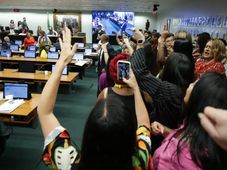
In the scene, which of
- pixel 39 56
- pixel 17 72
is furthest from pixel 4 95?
pixel 39 56

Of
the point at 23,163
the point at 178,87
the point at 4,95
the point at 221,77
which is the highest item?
the point at 221,77

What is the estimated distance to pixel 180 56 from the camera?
1.89 meters

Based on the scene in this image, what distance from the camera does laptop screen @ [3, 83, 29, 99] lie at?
3.72 meters

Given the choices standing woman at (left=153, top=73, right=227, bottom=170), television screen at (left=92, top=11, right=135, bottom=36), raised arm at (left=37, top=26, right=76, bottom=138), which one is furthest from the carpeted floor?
television screen at (left=92, top=11, right=135, bottom=36)

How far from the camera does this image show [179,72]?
1.84 meters

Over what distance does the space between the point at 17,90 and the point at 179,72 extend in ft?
8.79

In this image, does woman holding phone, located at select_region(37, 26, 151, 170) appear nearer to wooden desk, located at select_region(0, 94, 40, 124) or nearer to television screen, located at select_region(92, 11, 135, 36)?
wooden desk, located at select_region(0, 94, 40, 124)

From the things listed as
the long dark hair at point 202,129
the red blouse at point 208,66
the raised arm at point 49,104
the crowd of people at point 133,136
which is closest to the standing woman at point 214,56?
the red blouse at point 208,66

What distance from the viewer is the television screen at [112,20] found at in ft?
63.7

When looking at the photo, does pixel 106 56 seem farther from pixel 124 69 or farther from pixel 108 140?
pixel 108 140

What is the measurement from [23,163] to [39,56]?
16.2 feet

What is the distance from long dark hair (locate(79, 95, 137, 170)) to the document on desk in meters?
2.64

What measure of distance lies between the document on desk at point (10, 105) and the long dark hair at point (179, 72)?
2239 millimetres

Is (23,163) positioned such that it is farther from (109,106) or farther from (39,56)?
(39,56)
